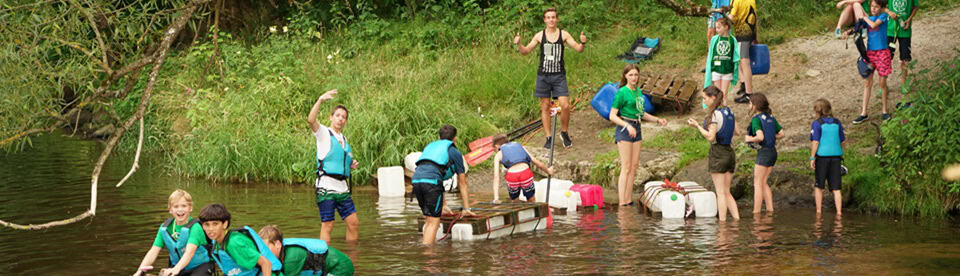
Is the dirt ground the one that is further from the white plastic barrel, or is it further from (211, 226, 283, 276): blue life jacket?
(211, 226, 283, 276): blue life jacket

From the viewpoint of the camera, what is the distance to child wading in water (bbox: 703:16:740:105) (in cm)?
1405

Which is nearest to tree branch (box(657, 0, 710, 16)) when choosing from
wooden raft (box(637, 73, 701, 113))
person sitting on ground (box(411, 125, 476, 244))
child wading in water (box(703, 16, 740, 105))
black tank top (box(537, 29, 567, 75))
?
child wading in water (box(703, 16, 740, 105))

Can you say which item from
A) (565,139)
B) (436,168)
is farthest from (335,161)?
(565,139)

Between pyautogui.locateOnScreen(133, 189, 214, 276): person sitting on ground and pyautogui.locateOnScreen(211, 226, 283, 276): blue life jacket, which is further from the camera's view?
pyautogui.locateOnScreen(133, 189, 214, 276): person sitting on ground

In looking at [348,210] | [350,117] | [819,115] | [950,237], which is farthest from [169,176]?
[950,237]

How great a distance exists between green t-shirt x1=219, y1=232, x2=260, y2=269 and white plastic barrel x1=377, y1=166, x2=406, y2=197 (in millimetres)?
7620

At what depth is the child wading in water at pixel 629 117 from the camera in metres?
12.1

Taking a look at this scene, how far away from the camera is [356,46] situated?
22266 mm

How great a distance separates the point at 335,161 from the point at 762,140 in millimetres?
4838

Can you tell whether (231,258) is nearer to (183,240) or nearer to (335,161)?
(183,240)

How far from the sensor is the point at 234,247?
275 inches

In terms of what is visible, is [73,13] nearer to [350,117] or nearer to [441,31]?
[350,117]

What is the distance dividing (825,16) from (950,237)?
34.0ft

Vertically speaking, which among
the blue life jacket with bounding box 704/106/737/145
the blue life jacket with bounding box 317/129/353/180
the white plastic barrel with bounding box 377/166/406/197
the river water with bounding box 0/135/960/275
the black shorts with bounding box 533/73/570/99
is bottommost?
the river water with bounding box 0/135/960/275
